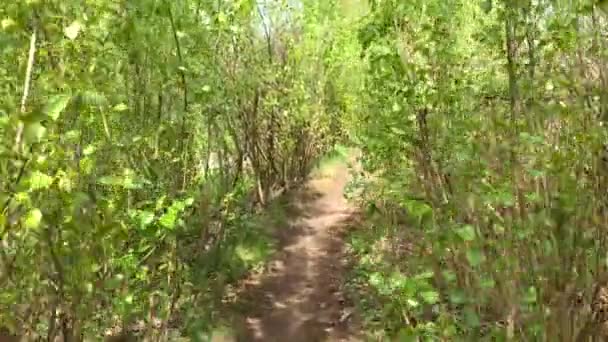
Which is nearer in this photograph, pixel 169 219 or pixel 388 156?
pixel 169 219

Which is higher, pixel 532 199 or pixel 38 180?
pixel 38 180

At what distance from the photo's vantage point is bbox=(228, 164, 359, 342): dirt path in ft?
30.9

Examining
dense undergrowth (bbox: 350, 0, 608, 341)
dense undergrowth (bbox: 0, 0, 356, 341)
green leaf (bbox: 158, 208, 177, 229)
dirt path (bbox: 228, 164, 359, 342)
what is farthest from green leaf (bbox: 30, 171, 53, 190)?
dirt path (bbox: 228, 164, 359, 342)

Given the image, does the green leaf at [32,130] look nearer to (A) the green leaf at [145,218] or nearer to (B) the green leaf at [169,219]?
(A) the green leaf at [145,218]

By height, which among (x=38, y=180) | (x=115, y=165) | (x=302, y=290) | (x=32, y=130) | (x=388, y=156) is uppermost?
(x=32, y=130)

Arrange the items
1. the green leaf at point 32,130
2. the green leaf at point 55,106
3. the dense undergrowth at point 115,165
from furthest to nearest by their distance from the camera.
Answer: the dense undergrowth at point 115,165
the green leaf at point 55,106
the green leaf at point 32,130

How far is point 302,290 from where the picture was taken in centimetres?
1127

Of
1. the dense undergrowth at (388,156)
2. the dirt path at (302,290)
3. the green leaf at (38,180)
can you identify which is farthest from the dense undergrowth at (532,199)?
the dirt path at (302,290)

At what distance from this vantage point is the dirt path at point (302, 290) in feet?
30.9

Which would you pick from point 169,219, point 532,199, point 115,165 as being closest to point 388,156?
point 115,165

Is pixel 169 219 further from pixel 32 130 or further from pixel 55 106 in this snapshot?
pixel 32 130

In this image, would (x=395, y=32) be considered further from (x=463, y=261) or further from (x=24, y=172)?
(x=24, y=172)

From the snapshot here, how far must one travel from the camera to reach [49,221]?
3.58 metres

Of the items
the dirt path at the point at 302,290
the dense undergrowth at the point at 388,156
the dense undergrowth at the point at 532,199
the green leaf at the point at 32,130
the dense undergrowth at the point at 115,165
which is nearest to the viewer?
the green leaf at the point at 32,130
